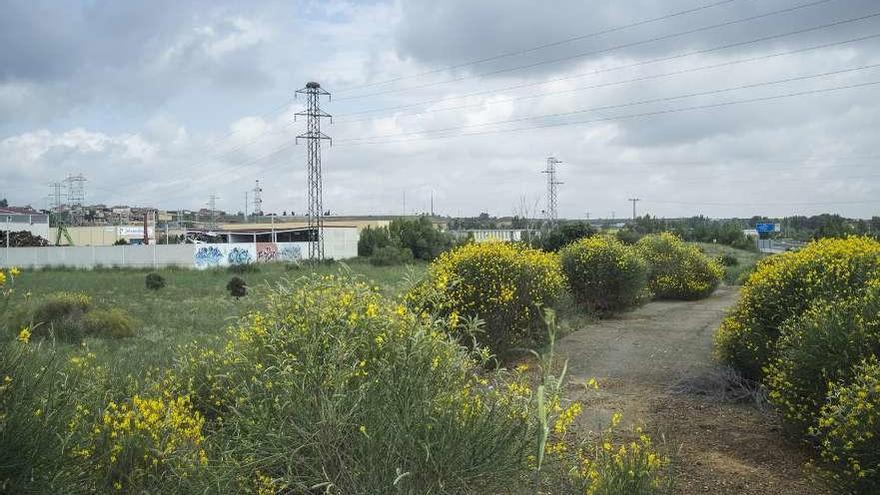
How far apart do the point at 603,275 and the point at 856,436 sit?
10023 millimetres

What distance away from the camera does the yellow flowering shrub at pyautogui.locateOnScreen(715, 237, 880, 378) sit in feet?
21.5

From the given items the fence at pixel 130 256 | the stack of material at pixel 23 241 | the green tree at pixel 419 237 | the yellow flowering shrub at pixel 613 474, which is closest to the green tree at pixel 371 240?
the green tree at pixel 419 237

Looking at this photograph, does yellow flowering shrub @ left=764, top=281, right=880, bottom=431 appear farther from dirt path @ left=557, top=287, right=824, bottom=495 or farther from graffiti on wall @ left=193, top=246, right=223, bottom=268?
graffiti on wall @ left=193, top=246, right=223, bottom=268

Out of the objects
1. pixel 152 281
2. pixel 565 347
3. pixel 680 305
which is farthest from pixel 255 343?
pixel 152 281

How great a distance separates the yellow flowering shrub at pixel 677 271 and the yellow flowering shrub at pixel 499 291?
9.07 m

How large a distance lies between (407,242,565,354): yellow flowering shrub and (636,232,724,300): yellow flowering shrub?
9.07m

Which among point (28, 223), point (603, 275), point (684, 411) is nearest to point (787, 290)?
point (684, 411)

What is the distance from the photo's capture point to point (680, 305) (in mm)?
16359

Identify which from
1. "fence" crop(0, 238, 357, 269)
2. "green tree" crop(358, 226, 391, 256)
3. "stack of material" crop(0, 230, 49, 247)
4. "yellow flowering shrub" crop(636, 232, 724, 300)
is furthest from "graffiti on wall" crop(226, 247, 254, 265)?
"yellow flowering shrub" crop(636, 232, 724, 300)

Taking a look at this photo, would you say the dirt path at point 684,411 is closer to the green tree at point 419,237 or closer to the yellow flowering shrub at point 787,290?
the yellow flowering shrub at point 787,290

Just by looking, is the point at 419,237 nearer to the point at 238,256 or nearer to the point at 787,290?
the point at 238,256

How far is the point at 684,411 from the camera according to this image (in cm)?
668

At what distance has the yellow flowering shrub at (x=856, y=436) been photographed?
13.1 feet

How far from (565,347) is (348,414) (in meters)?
7.36
